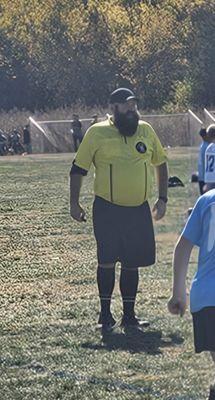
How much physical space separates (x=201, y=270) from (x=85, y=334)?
12.3 ft

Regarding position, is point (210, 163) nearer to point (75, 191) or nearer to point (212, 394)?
point (75, 191)

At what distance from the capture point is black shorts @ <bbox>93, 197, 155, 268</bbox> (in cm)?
912

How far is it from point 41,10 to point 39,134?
1843 centimetres

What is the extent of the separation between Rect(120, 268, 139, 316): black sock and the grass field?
141mm

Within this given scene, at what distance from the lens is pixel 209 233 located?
5.85 meters

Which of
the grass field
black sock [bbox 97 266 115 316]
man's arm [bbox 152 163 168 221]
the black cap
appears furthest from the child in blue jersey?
the black cap

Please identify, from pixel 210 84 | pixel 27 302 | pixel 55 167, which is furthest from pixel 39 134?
pixel 27 302

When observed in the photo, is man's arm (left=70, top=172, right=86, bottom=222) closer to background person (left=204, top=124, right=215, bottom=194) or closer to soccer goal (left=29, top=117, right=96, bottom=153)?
background person (left=204, top=124, right=215, bottom=194)

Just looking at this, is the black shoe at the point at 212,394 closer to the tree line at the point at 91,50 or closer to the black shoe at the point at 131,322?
the black shoe at the point at 131,322

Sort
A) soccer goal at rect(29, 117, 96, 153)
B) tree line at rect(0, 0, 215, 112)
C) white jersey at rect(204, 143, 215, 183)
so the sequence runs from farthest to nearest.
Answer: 1. tree line at rect(0, 0, 215, 112)
2. soccer goal at rect(29, 117, 96, 153)
3. white jersey at rect(204, 143, 215, 183)

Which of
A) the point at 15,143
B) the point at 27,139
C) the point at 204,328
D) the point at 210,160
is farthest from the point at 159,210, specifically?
the point at 15,143

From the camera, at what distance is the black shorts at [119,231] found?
912cm

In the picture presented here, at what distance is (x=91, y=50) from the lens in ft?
217

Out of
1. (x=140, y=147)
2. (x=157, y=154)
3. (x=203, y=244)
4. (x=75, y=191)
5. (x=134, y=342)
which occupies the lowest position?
(x=134, y=342)
